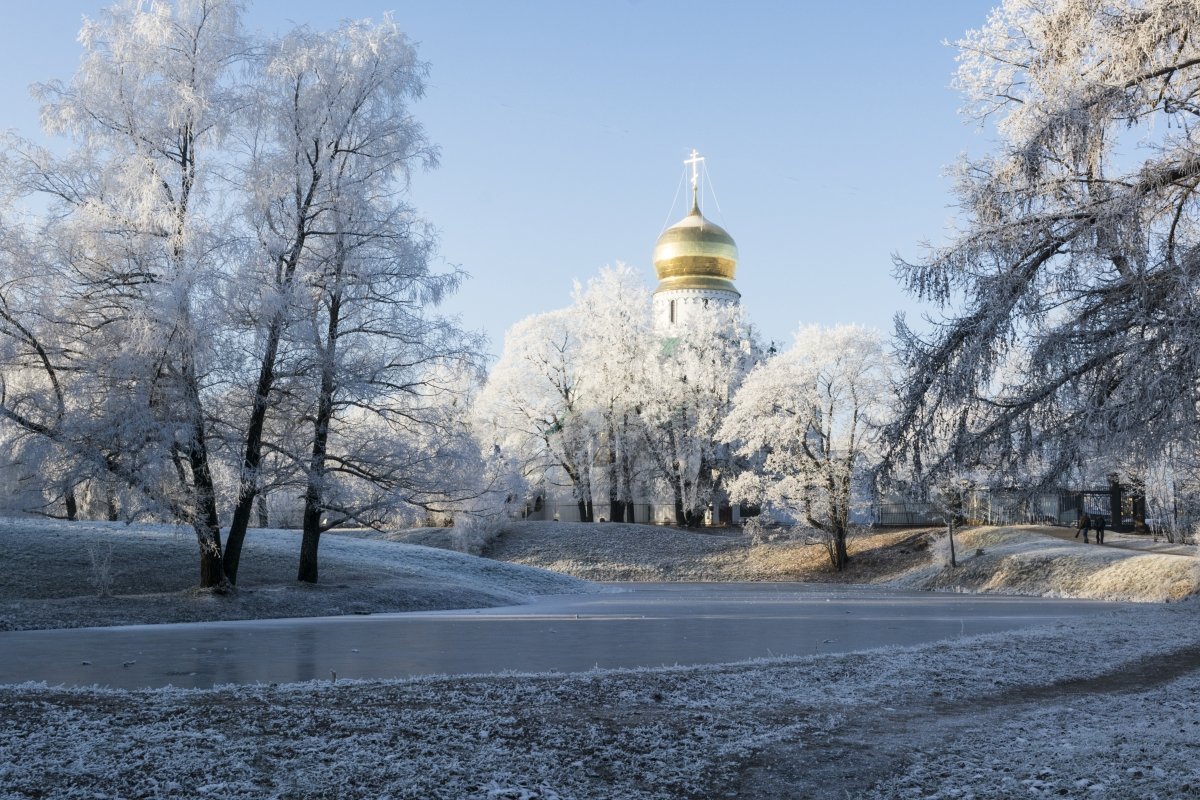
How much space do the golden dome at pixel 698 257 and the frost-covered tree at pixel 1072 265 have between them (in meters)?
50.2

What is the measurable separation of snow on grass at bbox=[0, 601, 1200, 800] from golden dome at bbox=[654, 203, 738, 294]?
176 ft

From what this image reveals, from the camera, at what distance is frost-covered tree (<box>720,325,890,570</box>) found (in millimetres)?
42094

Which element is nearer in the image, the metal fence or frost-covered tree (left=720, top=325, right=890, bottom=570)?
frost-covered tree (left=720, top=325, right=890, bottom=570)

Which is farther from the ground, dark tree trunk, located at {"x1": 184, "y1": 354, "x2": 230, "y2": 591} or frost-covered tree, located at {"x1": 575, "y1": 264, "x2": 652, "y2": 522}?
frost-covered tree, located at {"x1": 575, "y1": 264, "x2": 652, "y2": 522}

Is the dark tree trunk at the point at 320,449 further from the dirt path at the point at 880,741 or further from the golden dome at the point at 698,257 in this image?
the golden dome at the point at 698,257

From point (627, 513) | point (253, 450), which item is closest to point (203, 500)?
point (253, 450)

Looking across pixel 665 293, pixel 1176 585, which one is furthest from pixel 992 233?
pixel 665 293

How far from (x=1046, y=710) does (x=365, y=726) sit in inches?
192

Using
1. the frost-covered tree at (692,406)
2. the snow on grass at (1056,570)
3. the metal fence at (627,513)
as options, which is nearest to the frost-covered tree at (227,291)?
the snow on grass at (1056,570)

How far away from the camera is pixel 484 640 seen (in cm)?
1495

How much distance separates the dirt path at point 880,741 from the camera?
6.37 meters

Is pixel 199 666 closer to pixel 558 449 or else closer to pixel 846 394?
pixel 846 394

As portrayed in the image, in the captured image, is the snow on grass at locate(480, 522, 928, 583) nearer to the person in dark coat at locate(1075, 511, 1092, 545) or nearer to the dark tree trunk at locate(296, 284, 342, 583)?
the person in dark coat at locate(1075, 511, 1092, 545)

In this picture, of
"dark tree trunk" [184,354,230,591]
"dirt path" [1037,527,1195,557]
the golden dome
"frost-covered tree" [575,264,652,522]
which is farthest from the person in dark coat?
the golden dome
